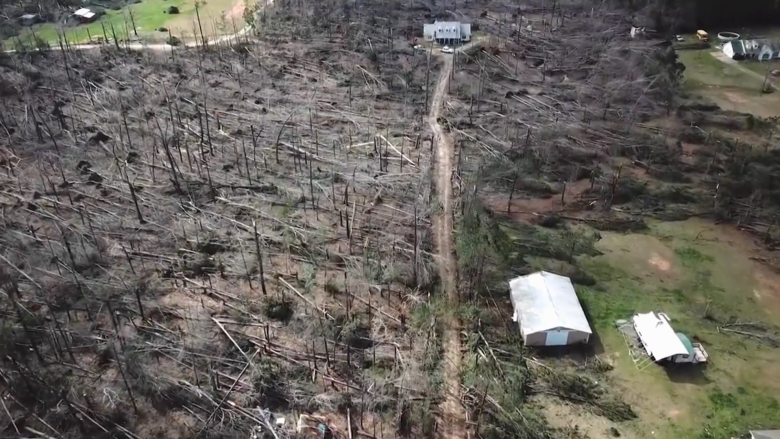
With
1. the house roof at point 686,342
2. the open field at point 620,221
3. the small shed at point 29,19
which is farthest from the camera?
the small shed at point 29,19

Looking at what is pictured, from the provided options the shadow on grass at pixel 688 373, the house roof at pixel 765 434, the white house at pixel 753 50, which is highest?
the white house at pixel 753 50

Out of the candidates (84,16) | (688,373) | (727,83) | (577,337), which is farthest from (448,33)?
(688,373)

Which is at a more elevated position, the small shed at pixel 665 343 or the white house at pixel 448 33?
the white house at pixel 448 33

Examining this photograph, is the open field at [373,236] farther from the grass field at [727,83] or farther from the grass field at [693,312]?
the grass field at [727,83]

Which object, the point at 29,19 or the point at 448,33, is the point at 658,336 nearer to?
the point at 448,33

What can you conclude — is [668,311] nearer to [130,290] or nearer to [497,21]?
[130,290]

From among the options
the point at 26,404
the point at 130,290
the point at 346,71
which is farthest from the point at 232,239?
the point at 346,71

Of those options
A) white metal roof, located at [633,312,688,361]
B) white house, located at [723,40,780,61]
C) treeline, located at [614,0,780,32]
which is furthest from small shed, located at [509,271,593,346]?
treeline, located at [614,0,780,32]

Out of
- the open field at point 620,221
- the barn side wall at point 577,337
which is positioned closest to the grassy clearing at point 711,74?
the open field at point 620,221
